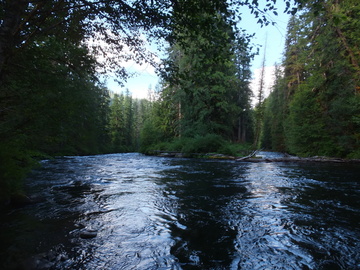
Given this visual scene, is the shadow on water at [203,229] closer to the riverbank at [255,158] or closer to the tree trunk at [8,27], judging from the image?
the tree trunk at [8,27]

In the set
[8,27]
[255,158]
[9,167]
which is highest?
[8,27]

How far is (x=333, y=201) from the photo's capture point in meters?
5.82

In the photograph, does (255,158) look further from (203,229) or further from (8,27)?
(8,27)

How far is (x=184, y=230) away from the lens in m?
4.04

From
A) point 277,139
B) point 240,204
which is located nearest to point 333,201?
point 240,204

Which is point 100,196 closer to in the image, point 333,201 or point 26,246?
point 26,246

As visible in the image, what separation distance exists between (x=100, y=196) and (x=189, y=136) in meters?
20.9

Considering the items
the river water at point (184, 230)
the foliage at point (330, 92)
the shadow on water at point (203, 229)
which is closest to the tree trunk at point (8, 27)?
the river water at point (184, 230)

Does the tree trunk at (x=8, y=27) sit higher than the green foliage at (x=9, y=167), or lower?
higher

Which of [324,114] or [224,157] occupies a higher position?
[324,114]

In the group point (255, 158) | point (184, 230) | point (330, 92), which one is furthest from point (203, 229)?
point (330, 92)

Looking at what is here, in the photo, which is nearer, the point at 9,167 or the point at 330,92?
the point at 9,167

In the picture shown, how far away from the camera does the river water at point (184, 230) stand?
2.99 metres

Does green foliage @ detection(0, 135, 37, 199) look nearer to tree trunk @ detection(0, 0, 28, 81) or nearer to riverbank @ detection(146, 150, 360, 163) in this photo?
tree trunk @ detection(0, 0, 28, 81)
